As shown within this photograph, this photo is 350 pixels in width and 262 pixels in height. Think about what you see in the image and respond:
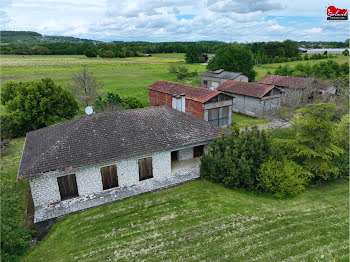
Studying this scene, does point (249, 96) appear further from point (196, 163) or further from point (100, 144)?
point (100, 144)

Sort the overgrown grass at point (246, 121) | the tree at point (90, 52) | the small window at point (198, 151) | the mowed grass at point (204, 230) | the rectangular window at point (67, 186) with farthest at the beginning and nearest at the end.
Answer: the tree at point (90, 52), the overgrown grass at point (246, 121), the small window at point (198, 151), the rectangular window at point (67, 186), the mowed grass at point (204, 230)

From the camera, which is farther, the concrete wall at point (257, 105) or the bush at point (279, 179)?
the concrete wall at point (257, 105)

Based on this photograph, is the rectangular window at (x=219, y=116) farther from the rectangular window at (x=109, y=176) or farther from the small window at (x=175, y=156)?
the rectangular window at (x=109, y=176)

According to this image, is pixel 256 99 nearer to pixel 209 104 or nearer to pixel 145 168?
pixel 209 104

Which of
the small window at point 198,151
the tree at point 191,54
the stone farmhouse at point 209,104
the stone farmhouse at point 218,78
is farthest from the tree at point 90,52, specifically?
the small window at point 198,151

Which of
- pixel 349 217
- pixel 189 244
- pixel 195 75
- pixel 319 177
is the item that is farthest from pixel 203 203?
pixel 195 75

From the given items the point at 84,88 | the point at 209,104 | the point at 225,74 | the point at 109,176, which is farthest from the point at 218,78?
the point at 109,176

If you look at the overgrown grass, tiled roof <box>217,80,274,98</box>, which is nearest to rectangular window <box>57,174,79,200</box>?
the overgrown grass
